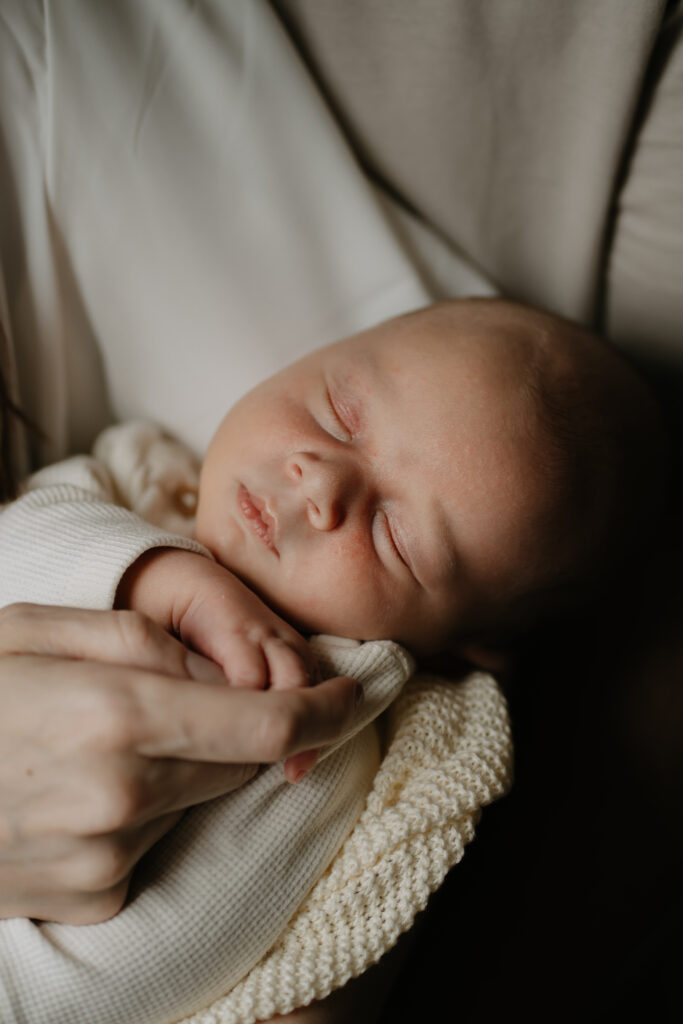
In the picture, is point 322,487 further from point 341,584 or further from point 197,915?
point 197,915

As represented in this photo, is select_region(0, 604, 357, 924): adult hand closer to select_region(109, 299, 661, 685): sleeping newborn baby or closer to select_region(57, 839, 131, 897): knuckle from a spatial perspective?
select_region(57, 839, 131, 897): knuckle

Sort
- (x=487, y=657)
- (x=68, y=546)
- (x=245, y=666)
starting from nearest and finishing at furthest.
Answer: (x=245, y=666), (x=68, y=546), (x=487, y=657)

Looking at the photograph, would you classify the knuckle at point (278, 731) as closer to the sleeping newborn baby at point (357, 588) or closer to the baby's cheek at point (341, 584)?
the sleeping newborn baby at point (357, 588)

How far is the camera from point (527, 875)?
3.71ft

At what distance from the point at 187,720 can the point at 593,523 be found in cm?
68

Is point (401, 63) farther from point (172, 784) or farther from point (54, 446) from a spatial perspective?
point (172, 784)

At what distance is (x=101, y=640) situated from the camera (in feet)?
2.24

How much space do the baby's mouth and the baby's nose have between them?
0.19 feet

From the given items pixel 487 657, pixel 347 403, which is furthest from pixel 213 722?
pixel 487 657

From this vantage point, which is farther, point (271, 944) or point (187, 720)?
point (271, 944)

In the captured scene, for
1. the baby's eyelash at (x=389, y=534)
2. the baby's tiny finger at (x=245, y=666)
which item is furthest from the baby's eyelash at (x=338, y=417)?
the baby's tiny finger at (x=245, y=666)

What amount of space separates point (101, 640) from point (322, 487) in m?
0.33

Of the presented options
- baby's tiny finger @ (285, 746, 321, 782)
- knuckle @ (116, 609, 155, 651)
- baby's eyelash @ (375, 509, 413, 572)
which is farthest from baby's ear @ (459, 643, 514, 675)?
knuckle @ (116, 609, 155, 651)

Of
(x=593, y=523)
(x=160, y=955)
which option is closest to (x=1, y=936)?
(x=160, y=955)
